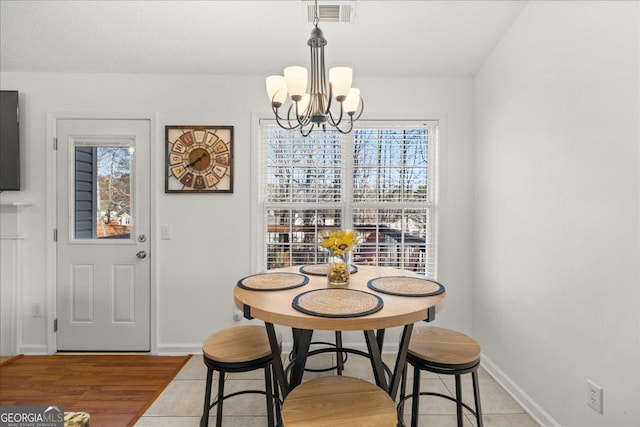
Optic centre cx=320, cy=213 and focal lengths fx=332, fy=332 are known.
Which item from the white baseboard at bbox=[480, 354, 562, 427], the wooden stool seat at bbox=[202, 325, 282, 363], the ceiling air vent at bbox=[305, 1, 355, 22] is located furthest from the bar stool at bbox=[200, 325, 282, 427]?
the ceiling air vent at bbox=[305, 1, 355, 22]

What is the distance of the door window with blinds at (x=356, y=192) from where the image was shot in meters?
2.98

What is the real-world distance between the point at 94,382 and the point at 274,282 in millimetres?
1728

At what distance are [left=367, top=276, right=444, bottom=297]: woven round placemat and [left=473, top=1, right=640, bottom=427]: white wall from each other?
A: 0.69 m

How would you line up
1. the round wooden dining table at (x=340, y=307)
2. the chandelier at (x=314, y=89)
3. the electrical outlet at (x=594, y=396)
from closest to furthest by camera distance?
the round wooden dining table at (x=340, y=307) < the electrical outlet at (x=594, y=396) < the chandelier at (x=314, y=89)

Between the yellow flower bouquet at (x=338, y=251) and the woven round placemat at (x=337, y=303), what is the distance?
0.45 feet

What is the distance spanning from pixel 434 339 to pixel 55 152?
11.0 ft

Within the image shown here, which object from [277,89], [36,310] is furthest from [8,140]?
[277,89]

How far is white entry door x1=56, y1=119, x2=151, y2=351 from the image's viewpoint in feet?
9.52

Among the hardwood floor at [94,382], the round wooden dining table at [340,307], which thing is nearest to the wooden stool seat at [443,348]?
the round wooden dining table at [340,307]

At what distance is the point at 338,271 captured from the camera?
189cm

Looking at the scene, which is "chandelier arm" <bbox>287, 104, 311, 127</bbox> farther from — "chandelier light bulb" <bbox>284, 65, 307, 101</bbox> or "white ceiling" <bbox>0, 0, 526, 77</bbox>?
"white ceiling" <bbox>0, 0, 526, 77</bbox>

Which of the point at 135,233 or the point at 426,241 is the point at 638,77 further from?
the point at 135,233

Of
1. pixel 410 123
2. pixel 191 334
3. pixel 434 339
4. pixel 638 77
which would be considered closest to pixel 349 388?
pixel 434 339

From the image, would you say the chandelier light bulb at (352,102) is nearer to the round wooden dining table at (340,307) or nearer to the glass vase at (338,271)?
the glass vase at (338,271)
